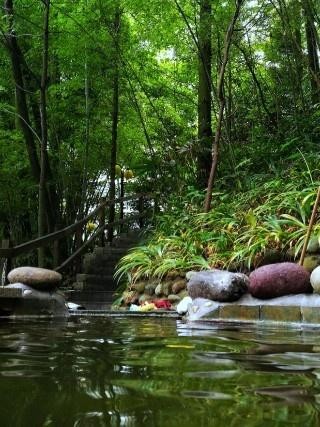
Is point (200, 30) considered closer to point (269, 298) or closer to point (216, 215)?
point (216, 215)

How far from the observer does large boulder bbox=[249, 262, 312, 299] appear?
459 cm

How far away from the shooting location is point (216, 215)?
732 cm

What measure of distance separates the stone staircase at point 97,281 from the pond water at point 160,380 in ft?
16.3

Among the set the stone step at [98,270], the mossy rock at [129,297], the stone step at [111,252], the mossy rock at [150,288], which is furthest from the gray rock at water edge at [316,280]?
the stone step at [111,252]

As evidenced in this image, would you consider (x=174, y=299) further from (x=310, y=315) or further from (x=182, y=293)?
(x=310, y=315)

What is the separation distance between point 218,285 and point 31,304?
2097mm

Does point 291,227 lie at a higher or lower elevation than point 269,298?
higher

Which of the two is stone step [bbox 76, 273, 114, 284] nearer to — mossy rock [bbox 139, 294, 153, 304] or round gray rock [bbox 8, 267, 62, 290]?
mossy rock [bbox 139, 294, 153, 304]

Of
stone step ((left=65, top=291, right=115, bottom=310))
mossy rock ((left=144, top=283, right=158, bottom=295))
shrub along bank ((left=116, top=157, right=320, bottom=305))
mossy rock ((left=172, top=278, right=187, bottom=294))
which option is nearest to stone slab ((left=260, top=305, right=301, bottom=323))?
shrub along bank ((left=116, top=157, right=320, bottom=305))

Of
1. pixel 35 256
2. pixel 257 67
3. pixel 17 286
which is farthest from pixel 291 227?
pixel 35 256

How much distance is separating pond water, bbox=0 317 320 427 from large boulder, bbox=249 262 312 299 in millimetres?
1161

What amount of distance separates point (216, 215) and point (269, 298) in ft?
9.05

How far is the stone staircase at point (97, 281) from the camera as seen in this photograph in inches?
345

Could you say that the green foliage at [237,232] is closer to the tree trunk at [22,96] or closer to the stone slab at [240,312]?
the stone slab at [240,312]
